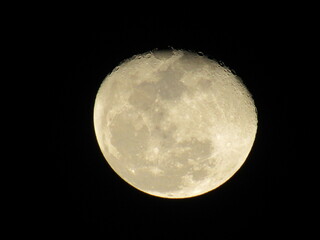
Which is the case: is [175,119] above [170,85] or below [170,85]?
below

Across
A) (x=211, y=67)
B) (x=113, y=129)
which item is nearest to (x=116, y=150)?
(x=113, y=129)

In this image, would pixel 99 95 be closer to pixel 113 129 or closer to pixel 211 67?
pixel 113 129

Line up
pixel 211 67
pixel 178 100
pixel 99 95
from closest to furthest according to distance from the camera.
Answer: pixel 178 100 → pixel 211 67 → pixel 99 95

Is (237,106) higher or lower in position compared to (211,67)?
lower

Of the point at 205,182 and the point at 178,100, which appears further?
the point at 205,182

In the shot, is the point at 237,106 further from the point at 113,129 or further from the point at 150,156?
the point at 113,129

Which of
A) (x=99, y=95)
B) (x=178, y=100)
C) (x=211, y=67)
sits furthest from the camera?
(x=99, y=95)

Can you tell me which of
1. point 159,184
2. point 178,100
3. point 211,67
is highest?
point 211,67
